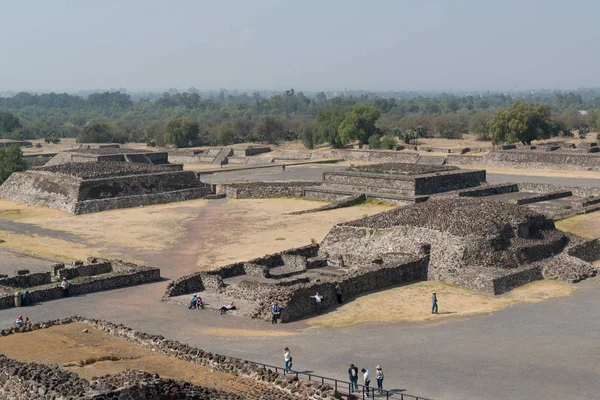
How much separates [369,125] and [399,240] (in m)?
52.7

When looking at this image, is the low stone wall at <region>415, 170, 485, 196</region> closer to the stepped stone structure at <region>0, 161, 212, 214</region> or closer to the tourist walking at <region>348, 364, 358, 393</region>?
the stepped stone structure at <region>0, 161, 212, 214</region>

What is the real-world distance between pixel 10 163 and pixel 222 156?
2348 cm

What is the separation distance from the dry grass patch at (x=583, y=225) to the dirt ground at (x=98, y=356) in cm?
2127

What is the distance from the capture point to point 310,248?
1222 inches

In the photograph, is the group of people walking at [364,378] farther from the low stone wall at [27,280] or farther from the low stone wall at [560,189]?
the low stone wall at [560,189]

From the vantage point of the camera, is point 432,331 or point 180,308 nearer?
point 432,331

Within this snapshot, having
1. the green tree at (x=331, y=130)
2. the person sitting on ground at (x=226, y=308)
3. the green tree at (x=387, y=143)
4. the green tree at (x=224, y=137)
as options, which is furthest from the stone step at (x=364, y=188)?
the green tree at (x=224, y=137)

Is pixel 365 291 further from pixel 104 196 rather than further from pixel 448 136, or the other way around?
pixel 448 136

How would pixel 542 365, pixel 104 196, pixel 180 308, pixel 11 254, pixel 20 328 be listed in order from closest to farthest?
pixel 542 365
pixel 20 328
pixel 180 308
pixel 11 254
pixel 104 196

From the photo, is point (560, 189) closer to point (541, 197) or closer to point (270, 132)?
point (541, 197)

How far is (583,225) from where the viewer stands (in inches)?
1468

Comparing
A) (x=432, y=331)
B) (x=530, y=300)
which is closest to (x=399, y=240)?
(x=530, y=300)

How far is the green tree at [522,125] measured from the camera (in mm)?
73062

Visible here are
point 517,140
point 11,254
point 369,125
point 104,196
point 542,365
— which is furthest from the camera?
point 369,125
